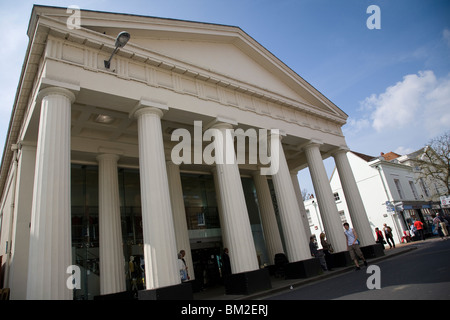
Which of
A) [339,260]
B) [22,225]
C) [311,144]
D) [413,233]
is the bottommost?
[339,260]

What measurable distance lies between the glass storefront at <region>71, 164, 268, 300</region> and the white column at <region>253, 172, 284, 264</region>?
0.48m

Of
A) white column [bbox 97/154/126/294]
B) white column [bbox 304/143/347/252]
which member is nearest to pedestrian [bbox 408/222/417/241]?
white column [bbox 304/143/347/252]

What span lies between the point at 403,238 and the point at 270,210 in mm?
14937

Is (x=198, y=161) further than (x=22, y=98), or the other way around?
(x=198, y=161)

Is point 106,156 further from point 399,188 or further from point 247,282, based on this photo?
point 399,188

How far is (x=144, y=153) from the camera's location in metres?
8.57

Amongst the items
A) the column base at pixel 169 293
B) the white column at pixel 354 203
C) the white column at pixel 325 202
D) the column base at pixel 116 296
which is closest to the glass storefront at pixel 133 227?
the column base at pixel 116 296

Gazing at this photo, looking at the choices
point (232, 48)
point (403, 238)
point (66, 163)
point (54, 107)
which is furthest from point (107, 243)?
point (403, 238)

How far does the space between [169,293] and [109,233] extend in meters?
4.30

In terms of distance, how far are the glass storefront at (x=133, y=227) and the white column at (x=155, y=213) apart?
4.56 m

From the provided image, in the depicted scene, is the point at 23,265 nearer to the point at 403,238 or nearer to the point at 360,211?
the point at 360,211

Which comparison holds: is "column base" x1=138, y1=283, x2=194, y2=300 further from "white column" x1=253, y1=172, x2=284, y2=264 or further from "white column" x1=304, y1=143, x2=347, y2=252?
"white column" x1=253, y1=172, x2=284, y2=264

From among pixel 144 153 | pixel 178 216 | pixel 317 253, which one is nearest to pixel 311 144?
pixel 317 253

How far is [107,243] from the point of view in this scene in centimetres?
1041
